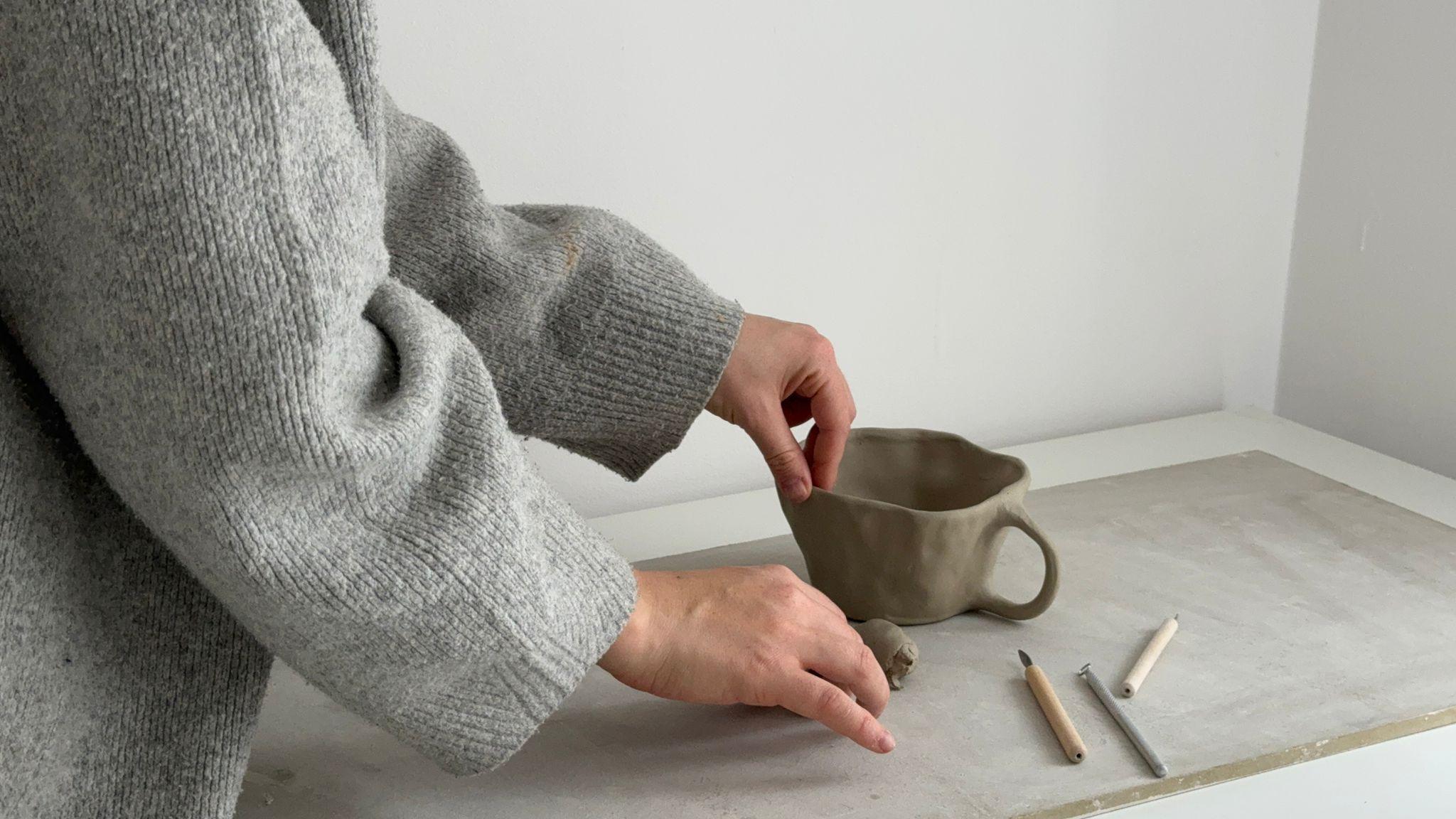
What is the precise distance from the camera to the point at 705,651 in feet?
2.07

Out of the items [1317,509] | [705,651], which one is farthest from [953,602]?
[1317,509]

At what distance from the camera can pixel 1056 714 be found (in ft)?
2.23

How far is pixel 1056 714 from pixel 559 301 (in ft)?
1.20

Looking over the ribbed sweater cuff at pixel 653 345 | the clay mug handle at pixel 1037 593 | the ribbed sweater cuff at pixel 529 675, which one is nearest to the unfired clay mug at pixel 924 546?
the clay mug handle at pixel 1037 593

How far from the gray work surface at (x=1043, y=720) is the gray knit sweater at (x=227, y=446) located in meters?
0.10

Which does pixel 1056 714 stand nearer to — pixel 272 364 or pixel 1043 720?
pixel 1043 720

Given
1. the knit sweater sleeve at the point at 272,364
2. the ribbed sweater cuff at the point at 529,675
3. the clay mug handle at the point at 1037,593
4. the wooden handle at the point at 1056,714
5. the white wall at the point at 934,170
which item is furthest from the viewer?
the white wall at the point at 934,170

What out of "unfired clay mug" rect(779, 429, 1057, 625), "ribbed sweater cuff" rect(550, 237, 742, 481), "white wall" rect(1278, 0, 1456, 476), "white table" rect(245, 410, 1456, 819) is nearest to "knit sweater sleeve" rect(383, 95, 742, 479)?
"ribbed sweater cuff" rect(550, 237, 742, 481)

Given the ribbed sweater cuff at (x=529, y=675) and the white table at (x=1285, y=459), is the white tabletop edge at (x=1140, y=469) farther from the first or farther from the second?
the ribbed sweater cuff at (x=529, y=675)

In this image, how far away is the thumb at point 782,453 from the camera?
77 centimetres

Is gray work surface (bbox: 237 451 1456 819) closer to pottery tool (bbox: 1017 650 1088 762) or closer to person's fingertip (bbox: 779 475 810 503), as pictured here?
pottery tool (bbox: 1017 650 1088 762)

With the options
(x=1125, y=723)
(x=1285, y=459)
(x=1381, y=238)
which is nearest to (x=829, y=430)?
(x=1125, y=723)

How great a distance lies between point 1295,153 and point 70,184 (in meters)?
1.15

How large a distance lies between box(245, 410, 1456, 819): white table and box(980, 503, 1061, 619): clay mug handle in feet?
0.54
